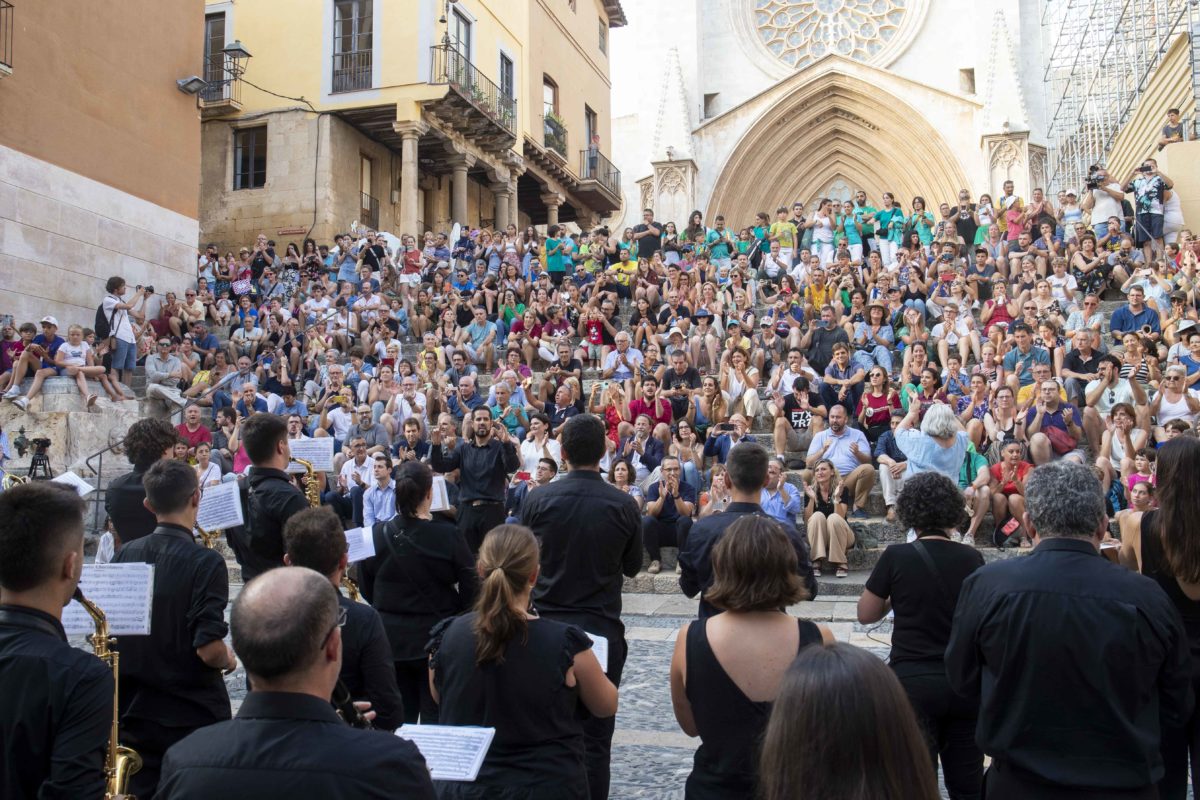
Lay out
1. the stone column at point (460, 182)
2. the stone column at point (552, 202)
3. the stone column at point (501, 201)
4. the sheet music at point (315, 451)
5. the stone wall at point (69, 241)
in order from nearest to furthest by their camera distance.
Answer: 1. the sheet music at point (315, 451)
2. the stone wall at point (69, 241)
3. the stone column at point (460, 182)
4. the stone column at point (501, 201)
5. the stone column at point (552, 202)

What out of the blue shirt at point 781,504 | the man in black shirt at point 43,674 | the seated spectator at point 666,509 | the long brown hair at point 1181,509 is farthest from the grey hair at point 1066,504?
the seated spectator at point 666,509

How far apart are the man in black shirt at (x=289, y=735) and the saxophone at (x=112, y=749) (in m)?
1.19

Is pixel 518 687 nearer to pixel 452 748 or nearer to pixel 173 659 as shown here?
pixel 452 748

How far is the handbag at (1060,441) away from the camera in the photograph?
10.5 meters

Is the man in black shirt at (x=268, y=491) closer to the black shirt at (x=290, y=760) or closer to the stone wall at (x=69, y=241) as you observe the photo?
the black shirt at (x=290, y=760)

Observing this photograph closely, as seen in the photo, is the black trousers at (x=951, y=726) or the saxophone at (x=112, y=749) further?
the black trousers at (x=951, y=726)

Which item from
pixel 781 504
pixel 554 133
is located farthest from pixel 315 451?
pixel 554 133

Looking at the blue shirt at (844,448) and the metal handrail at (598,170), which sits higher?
the metal handrail at (598,170)

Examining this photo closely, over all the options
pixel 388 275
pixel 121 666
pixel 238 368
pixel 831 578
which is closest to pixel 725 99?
pixel 388 275

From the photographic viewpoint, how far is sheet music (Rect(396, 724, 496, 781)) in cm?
273

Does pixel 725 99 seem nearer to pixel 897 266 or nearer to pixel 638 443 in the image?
pixel 897 266

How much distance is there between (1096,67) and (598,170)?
50.3 feet

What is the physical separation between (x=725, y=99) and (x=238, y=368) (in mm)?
22514

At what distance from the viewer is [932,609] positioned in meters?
3.89
